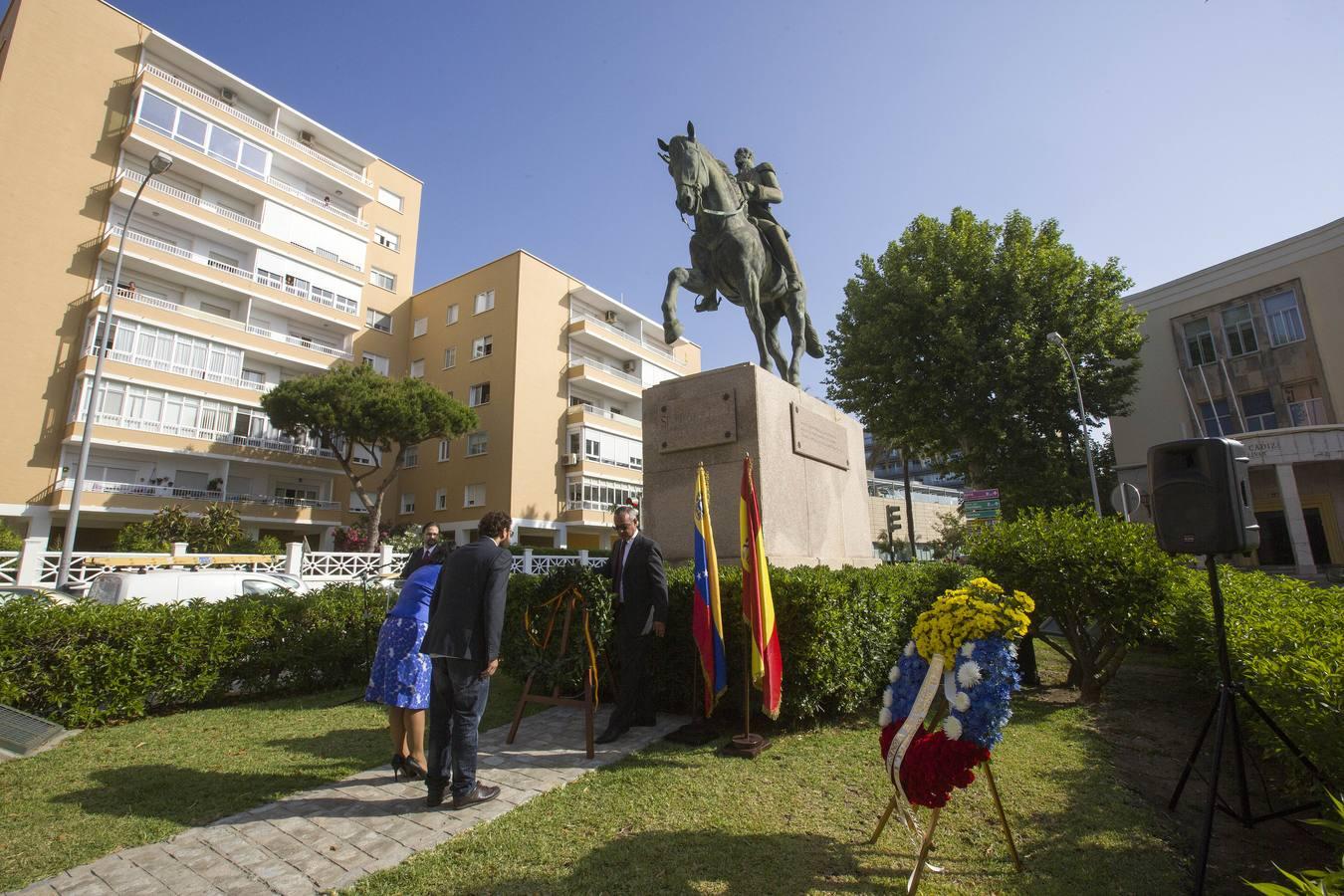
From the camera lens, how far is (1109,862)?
3.50m

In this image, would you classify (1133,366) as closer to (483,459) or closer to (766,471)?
(766,471)

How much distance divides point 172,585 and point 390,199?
110 feet

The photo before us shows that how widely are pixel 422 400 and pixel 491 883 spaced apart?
29.7m

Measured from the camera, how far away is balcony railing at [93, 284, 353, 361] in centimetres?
2638

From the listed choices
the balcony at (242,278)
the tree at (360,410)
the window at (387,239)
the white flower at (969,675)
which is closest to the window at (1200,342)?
the white flower at (969,675)

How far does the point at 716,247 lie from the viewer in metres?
8.44

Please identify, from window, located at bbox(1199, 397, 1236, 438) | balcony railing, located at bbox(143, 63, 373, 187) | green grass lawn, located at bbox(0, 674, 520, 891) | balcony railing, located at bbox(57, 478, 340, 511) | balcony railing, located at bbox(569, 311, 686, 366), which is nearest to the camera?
green grass lawn, located at bbox(0, 674, 520, 891)

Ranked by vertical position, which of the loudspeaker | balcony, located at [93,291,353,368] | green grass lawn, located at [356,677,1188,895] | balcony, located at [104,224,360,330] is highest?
balcony, located at [104,224,360,330]

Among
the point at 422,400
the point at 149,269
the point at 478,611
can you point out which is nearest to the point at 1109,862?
the point at 478,611

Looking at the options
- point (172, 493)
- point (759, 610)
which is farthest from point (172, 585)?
point (172, 493)

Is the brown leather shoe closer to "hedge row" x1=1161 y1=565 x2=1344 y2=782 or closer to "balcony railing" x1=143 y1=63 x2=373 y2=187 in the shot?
"hedge row" x1=1161 y1=565 x2=1344 y2=782

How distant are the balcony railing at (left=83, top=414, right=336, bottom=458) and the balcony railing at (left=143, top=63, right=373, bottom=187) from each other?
51.0ft

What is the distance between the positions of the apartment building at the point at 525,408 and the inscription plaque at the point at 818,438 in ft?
85.5

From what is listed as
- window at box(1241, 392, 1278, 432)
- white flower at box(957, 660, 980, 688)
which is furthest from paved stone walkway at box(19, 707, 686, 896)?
window at box(1241, 392, 1278, 432)
